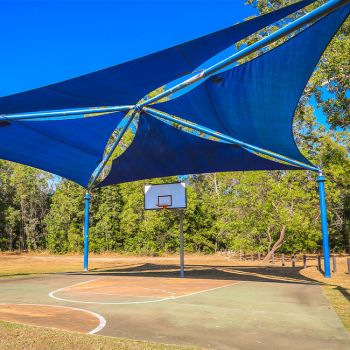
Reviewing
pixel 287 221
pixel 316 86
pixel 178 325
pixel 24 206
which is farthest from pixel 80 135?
pixel 24 206

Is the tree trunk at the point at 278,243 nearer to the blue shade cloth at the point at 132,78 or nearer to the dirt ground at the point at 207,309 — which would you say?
the dirt ground at the point at 207,309

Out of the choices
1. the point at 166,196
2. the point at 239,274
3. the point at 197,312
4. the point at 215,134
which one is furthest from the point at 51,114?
the point at 239,274

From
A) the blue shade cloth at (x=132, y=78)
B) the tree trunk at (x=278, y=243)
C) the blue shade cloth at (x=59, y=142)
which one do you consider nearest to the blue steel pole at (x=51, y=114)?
the blue shade cloth at (x=132, y=78)

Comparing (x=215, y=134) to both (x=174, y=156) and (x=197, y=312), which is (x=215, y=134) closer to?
(x=174, y=156)

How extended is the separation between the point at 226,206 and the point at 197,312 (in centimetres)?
1722

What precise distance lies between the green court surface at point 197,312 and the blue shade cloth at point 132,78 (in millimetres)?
4312

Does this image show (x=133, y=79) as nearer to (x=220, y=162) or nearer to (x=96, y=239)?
(x=220, y=162)

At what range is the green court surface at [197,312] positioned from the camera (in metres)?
4.96

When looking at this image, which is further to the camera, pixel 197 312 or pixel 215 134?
pixel 215 134

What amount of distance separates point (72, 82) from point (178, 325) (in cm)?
511

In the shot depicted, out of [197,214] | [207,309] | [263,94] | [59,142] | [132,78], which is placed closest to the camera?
[207,309]

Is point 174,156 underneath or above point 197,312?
above

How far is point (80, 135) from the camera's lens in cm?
1122

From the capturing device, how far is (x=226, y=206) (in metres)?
23.7
